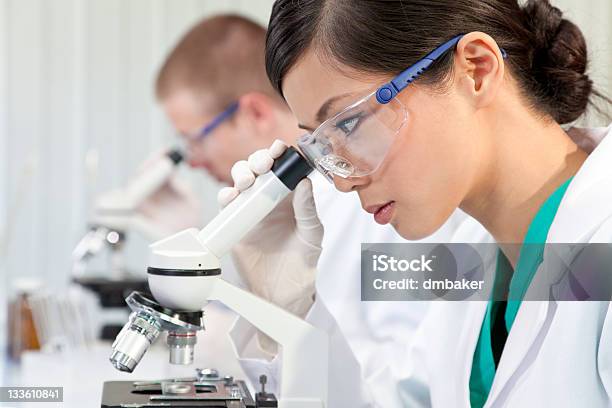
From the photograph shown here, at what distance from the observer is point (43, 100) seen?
351cm

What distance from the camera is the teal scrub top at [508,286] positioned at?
4.11 ft

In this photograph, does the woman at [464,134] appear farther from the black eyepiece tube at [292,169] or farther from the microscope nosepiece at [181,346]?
the microscope nosepiece at [181,346]

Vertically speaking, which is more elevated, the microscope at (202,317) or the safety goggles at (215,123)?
the safety goggles at (215,123)

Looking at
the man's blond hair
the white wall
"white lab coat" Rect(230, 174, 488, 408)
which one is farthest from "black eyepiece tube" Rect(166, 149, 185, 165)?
"white lab coat" Rect(230, 174, 488, 408)

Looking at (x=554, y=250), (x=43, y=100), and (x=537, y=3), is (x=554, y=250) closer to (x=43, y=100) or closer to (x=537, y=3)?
(x=537, y=3)

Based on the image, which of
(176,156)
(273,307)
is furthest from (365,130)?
(176,156)

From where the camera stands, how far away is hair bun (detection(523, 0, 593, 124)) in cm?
128

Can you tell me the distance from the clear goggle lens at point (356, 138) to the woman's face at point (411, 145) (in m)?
0.01

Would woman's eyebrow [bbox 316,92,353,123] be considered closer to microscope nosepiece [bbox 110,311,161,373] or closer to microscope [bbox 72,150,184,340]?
microscope nosepiece [bbox 110,311,161,373]

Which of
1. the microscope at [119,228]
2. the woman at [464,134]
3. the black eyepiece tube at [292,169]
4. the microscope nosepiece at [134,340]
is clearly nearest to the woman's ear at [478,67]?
the woman at [464,134]

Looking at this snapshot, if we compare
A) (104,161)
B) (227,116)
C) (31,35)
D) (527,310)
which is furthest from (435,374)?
(31,35)

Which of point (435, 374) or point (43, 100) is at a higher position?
point (43, 100)

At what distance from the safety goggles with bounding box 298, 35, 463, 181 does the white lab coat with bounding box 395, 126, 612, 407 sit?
26cm

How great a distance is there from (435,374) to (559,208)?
0.41 meters
